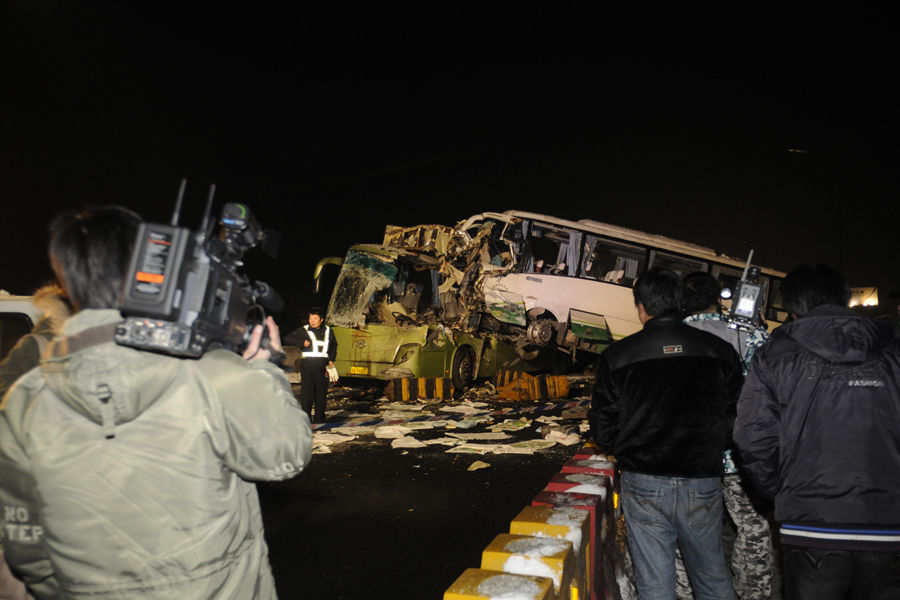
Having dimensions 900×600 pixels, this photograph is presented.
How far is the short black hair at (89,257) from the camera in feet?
4.31

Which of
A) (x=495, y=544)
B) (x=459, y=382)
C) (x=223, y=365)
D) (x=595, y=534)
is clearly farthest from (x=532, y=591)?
(x=459, y=382)

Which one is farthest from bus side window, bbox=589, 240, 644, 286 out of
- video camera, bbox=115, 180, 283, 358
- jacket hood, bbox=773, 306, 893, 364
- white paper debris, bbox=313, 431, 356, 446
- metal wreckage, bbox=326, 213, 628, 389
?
video camera, bbox=115, 180, 283, 358

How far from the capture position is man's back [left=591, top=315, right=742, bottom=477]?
2570 millimetres

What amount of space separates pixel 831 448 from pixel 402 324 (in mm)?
11366

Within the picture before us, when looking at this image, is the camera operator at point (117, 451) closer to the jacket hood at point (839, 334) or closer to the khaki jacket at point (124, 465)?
the khaki jacket at point (124, 465)

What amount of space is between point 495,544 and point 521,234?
9810 millimetres

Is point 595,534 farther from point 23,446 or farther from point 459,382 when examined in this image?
point 459,382

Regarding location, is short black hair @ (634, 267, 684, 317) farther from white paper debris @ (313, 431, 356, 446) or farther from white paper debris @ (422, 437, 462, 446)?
white paper debris @ (313, 431, 356, 446)

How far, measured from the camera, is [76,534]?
1.25 meters

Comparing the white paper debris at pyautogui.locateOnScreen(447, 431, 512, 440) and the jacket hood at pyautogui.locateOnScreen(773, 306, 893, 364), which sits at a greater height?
the jacket hood at pyautogui.locateOnScreen(773, 306, 893, 364)

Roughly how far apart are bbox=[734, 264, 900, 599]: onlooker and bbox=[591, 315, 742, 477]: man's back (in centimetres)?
39

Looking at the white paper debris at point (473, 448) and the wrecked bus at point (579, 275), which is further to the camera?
the wrecked bus at point (579, 275)

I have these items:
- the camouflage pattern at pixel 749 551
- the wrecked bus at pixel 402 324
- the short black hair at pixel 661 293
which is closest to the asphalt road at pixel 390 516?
the camouflage pattern at pixel 749 551

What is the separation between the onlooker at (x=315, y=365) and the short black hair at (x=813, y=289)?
284 inches
